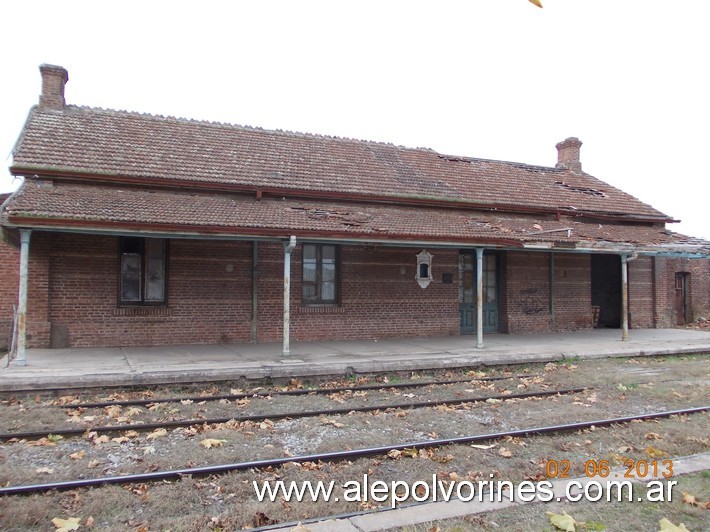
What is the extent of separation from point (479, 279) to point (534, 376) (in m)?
2.79

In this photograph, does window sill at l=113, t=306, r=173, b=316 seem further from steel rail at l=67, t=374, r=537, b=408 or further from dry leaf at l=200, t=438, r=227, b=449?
dry leaf at l=200, t=438, r=227, b=449

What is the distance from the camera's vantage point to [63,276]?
11.4 m

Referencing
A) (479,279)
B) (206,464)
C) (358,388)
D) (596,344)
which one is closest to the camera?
(206,464)

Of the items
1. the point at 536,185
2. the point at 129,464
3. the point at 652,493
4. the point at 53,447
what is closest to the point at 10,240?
the point at 53,447

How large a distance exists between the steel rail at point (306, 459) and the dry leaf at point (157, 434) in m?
1.37

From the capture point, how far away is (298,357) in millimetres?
10773

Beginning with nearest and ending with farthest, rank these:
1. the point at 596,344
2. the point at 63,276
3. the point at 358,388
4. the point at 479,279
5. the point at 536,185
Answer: the point at 358,388
the point at 63,276
the point at 479,279
the point at 596,344
the point at 536,185

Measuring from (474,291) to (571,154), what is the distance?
906cm

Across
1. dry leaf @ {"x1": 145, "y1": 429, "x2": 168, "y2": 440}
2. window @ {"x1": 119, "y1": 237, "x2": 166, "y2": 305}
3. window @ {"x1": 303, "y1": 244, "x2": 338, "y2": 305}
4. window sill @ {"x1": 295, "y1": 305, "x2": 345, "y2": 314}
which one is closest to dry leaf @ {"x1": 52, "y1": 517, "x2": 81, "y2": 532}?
dry leaf @ {"x1": 145, "y1": 429, "x2": 168, "y2": 440}

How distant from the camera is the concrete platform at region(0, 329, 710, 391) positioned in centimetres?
875

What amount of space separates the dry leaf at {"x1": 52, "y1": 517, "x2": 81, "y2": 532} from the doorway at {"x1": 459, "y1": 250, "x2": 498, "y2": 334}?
12427 mm

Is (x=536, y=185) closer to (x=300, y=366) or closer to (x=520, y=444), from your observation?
(x=300, y=366)

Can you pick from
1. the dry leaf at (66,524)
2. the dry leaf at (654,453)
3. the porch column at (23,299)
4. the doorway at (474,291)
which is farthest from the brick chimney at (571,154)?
the dry leaf at (66,524)
